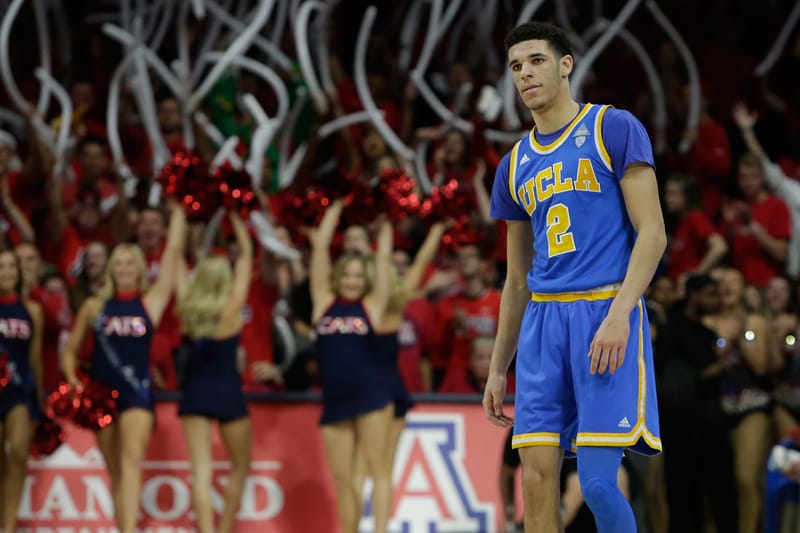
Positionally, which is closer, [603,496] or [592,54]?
[603,496]

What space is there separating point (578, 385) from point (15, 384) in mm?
5341

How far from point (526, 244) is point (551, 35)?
0.83 metres

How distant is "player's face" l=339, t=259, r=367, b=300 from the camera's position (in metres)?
8.84

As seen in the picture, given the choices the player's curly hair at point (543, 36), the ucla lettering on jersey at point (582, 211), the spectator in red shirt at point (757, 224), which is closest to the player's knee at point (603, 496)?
the ucla lettering on jersey at point (582, 211)

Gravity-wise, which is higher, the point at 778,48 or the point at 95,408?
the point at 778,48

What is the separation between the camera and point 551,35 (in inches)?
181

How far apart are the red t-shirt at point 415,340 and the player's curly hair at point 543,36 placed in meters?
5.14

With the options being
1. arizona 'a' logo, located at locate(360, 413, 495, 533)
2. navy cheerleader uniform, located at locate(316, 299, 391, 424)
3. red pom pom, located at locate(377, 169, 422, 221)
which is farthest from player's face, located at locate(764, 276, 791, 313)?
navy cheerleader uniform, located at locate(316, 299, 391, 424)

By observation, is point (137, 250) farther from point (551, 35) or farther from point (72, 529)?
point (551, 35)

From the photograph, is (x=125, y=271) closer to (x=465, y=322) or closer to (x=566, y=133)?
(x=465, y=322)

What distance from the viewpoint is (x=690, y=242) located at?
10.6 m

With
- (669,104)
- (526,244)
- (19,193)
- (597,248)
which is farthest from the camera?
(669,104)

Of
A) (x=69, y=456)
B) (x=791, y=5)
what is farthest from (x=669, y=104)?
(x=69, y=456)

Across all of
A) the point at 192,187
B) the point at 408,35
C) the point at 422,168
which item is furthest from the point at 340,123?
the point at 192,187
